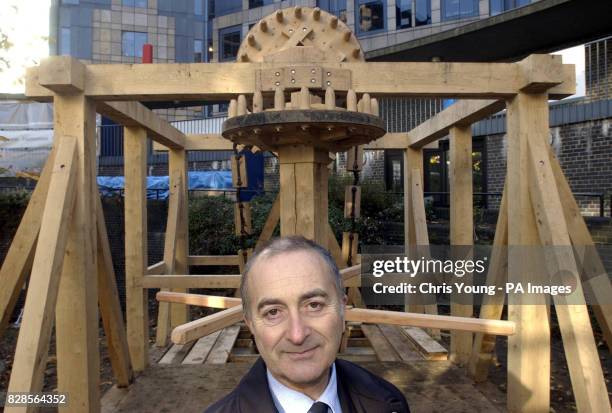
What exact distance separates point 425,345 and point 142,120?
3.58 meters

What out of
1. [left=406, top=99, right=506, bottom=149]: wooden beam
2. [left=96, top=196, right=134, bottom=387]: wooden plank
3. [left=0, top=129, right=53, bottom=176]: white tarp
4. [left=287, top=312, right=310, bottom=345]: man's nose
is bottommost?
[left=96, top=196, right=134, bottom=387]: wooden plank

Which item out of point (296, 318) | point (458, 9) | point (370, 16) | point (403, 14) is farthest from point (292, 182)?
point (370, 16)

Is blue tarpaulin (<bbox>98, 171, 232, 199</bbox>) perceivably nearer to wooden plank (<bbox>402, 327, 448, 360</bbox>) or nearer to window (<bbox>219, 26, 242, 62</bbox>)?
wooden plank (<bbox>402, 327, 448, 360</bbox>)

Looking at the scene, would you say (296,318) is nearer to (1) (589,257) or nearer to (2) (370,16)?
(1) (589,257)

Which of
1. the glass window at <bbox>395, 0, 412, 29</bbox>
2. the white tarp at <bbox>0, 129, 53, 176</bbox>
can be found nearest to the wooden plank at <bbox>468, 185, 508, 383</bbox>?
the white tarp at <bbox>0, 129, 53, 176</bbox>

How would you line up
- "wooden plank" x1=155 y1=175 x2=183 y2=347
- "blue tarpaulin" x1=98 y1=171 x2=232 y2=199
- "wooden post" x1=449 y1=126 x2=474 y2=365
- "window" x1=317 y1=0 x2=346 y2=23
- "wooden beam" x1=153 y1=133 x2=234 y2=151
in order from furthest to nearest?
"window" x1=317 y1=0 x2=346 y2=23 → "blue tarpaulin" x1=98 y1=171 x2=232 y2=199 → "wooden beam" x1=153 y1=133 x2=234 y2=151 → "wooden plank" x1=155 y1=175 x2=183 y2=347 → "wooden post" x1=449 y1=126 x2=474 y2=365

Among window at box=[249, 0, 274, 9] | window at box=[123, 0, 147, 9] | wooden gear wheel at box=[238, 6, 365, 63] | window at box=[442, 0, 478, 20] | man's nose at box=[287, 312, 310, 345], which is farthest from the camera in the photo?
window at box=[123, 0, 147, 9]

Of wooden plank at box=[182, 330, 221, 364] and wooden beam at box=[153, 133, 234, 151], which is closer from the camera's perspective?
wooden plank at box=[182, 330, 221, 364]

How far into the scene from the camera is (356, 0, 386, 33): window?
24.0 meters

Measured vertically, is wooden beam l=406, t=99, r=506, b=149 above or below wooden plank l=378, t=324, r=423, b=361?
above

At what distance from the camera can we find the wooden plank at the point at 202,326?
2789mm

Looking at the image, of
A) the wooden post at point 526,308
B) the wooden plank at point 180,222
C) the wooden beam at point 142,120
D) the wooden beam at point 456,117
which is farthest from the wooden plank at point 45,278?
the wooden beam at point 456,117

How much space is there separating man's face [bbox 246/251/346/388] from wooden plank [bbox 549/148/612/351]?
2.55 metres

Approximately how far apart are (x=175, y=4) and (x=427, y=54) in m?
21.8
